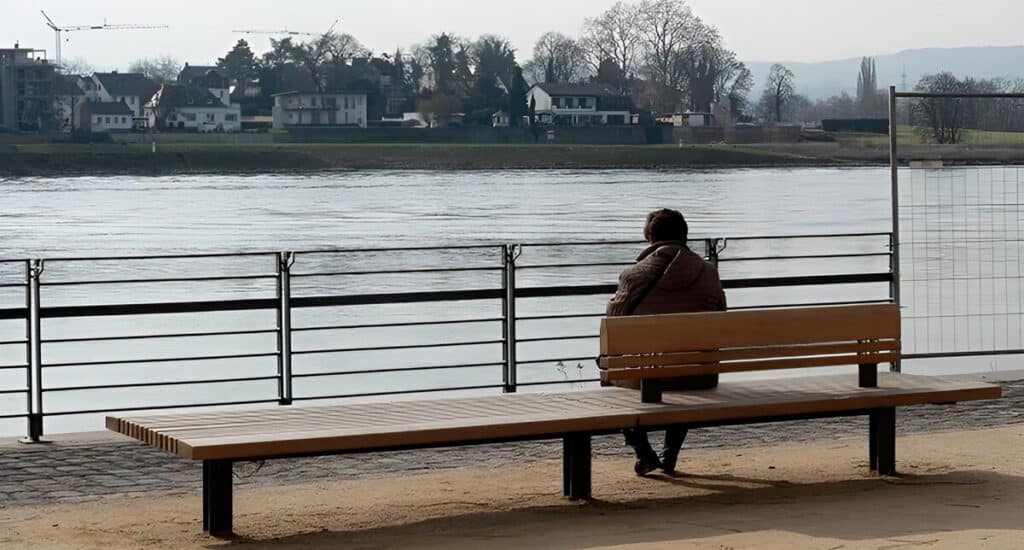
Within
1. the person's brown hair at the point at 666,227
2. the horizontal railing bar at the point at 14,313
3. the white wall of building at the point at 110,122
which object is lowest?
the horizontal railing bar at the point at 14,313

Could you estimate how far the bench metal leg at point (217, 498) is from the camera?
6301 millimetres

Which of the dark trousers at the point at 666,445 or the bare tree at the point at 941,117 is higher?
the bare tree at the point at 941,117

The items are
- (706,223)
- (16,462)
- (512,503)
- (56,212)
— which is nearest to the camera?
(512,503)

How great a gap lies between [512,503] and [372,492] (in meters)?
0.69

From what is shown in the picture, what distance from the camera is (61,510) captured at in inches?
276

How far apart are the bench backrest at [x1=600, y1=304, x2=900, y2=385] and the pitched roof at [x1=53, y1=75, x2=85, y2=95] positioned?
144185 millimetres

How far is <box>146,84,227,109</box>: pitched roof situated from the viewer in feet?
465

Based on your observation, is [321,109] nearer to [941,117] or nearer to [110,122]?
[110,122]

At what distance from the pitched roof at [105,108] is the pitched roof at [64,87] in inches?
168

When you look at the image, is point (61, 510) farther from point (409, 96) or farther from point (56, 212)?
point (409, 96)

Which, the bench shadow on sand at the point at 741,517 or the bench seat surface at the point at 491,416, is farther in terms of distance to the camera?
the bench shadow on sand at the point at 741,517

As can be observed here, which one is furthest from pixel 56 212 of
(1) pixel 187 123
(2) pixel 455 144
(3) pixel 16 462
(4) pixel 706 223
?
(1) pixel 187 123

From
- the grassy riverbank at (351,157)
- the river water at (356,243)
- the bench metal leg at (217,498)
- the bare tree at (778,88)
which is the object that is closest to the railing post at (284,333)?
the river water at (356,243)

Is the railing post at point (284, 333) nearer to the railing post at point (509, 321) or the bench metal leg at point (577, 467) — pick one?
the railing post at point (509, 321)
